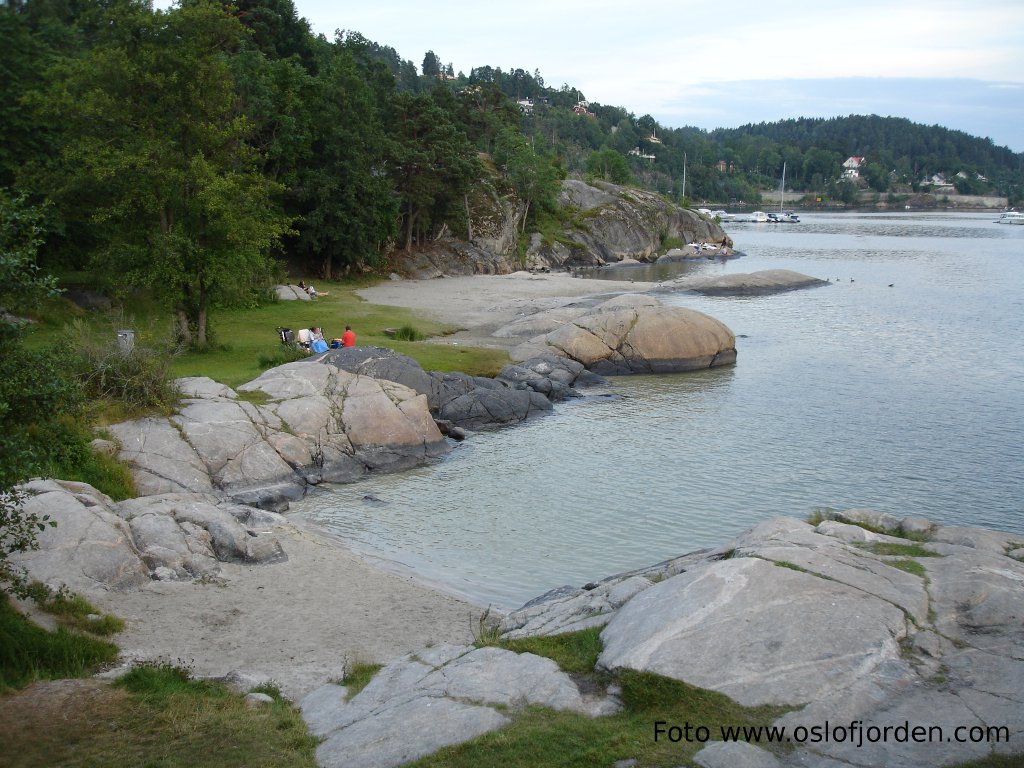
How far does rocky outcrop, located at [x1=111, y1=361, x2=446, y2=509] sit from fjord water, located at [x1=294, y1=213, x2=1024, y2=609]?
1113 mm

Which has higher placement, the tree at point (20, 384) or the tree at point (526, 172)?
the tree at point (526, 172)

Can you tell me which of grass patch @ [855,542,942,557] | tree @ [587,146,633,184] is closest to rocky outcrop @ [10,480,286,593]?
grass patch @ [855,542,942,557]

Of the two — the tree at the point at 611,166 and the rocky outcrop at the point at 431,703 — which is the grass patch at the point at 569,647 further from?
the tree at the point at 611,166

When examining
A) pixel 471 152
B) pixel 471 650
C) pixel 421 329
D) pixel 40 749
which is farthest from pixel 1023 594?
pixel 471 152

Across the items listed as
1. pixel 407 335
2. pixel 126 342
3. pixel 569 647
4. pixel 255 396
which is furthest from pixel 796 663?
pixel 407 335

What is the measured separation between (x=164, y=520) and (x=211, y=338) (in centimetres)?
1769

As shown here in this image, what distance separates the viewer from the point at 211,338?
34.8 m

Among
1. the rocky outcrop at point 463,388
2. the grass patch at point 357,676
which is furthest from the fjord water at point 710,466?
the grass patch at point 357,676

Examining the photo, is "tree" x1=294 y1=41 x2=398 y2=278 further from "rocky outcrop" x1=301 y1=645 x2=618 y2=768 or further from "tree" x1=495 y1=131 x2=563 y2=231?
"rocky outcrop" x1=301 y1=645 x2=618 y2=768

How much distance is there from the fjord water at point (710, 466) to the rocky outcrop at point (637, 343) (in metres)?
1.13

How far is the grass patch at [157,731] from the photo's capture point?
9.86 metres

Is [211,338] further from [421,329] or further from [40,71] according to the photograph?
[40,71]

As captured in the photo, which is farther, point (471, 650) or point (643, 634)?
point (471, 650)

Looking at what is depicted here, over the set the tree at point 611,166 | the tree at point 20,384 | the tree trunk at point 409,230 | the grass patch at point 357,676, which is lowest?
the grass patch at point 357,676
